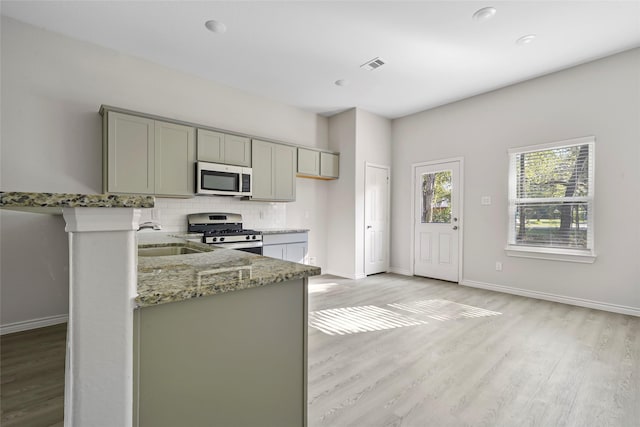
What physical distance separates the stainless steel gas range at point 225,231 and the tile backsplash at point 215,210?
98mm

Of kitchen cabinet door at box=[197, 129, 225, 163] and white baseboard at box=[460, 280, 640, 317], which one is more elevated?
kitchen cabinet door at box=[197, 129, 225, 163]

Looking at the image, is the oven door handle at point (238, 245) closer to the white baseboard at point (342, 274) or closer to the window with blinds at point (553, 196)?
the white baseboard at point (342, 274)

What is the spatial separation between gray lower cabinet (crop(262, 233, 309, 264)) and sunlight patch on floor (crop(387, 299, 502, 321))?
151 cm

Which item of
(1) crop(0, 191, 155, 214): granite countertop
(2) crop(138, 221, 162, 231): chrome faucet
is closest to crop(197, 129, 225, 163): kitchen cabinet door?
(2) crop(138, 221, 162, 231): chrome faucet

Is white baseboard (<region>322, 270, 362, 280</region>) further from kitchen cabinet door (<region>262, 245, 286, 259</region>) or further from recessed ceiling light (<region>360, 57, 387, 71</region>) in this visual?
recessed ceiling light (<region>360, 57, 387, 71</region>)

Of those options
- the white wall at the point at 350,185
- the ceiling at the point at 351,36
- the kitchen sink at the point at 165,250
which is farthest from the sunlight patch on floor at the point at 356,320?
the ceiling at the point at 351,36

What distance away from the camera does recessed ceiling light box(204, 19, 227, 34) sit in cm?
289

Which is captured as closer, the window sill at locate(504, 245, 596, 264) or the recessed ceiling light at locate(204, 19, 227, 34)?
the recessed ceiling light at locate(204, 19, 227, 34)

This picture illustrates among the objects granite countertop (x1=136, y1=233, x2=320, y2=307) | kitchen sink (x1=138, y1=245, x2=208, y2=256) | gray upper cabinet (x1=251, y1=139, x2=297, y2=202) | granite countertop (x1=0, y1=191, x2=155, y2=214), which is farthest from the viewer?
gray upper cabinet (x1=251, y1=139, x2=297, y2=202)

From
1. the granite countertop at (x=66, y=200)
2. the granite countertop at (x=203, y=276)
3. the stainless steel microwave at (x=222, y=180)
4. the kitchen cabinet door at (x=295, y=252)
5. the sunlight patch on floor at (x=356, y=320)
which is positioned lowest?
the sunlight patch on floor at (x=356, y=320)

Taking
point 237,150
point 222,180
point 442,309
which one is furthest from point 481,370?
point 237,150

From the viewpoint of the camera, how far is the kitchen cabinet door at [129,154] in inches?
121

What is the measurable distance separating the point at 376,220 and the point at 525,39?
127 inches

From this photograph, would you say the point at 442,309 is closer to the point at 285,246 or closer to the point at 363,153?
the point at 285,246
